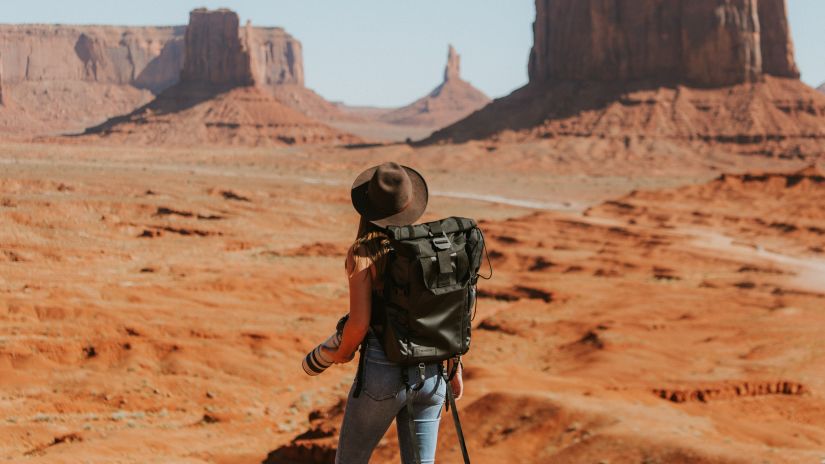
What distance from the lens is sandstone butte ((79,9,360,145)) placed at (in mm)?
102062

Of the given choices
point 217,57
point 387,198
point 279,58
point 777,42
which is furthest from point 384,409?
point 279,58

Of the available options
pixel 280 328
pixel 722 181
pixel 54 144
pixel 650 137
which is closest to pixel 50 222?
pixel 280 328

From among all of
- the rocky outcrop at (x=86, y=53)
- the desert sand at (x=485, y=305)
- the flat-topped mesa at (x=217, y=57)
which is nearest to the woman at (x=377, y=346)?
the desert sand at (x=485, y=305)

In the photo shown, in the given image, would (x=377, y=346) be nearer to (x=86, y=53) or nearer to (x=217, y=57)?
(x=217, y=57)

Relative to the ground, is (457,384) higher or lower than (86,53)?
lower

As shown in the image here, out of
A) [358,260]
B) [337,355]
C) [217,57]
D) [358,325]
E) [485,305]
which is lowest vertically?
[485,305]

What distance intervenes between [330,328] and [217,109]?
9734 cm

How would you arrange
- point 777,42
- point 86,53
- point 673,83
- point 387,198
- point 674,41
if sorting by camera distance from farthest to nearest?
point 86,53, point 673,83, point 674,41, point 777,42, point 387,198

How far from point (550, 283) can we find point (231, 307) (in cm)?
674

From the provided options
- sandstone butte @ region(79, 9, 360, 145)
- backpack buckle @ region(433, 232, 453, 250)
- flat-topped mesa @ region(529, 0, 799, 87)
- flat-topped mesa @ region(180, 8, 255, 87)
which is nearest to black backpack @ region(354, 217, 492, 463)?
backpack buckle @ region(433, 232, 453, 250)

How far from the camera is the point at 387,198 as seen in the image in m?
4.08

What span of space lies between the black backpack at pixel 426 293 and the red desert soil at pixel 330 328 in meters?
3.27

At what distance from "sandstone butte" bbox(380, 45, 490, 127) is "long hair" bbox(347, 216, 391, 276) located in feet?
546

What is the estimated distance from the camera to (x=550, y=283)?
65.7ft
